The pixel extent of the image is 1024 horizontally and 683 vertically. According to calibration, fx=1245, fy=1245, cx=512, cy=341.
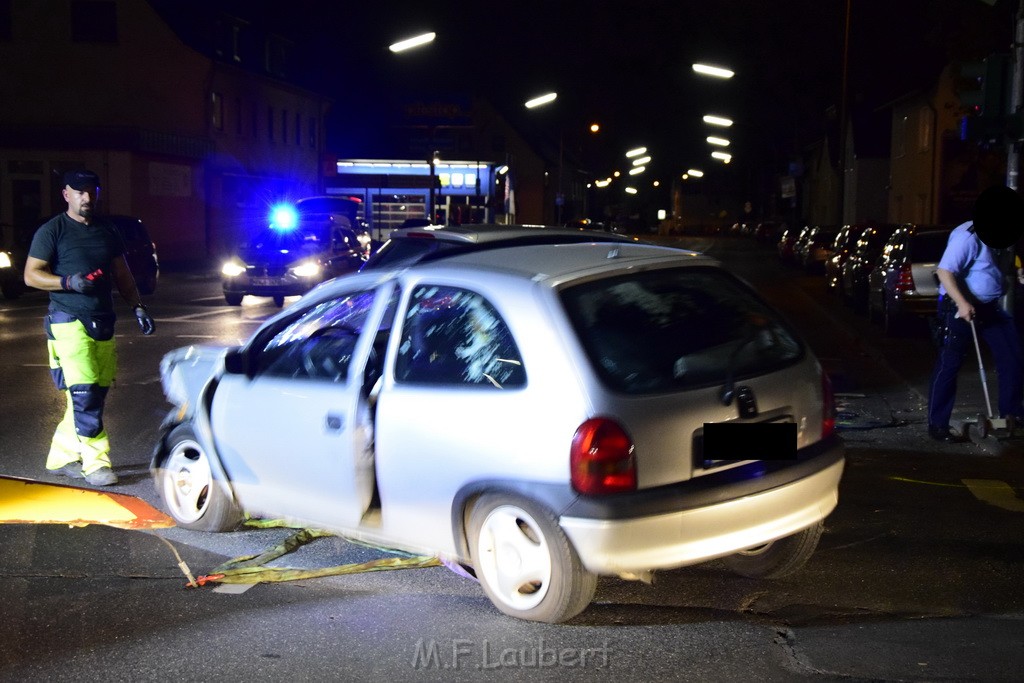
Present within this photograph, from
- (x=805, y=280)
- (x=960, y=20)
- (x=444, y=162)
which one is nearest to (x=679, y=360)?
(x=960, y=20)

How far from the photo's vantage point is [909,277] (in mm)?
17578

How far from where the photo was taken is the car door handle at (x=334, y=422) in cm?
566

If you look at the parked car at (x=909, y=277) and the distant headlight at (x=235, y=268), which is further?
the distant headlight at (x=235, y=268)

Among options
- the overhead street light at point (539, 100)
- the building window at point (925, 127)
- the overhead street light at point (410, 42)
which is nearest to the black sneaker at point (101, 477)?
the overhead street light at point (410, 42)

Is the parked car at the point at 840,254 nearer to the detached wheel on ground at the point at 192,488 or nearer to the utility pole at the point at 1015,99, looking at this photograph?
the utility pole at the point at 1015,99

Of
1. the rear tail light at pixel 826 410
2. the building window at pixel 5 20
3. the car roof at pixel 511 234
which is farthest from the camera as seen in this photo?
the building window at pixel 5 20

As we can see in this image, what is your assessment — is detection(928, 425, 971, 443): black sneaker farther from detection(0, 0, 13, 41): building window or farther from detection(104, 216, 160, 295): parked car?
detection(0, 0, 13, 41): building window

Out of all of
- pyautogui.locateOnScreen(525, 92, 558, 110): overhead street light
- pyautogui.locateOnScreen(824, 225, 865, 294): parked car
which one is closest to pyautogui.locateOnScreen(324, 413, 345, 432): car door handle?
pyautogui.locateOnScreen(824, 225, 865, 294): parked car

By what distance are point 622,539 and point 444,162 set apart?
5394cm

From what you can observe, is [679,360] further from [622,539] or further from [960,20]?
Answer: [960,20]

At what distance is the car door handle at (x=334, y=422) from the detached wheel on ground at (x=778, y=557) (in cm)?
193

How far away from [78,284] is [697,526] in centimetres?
459

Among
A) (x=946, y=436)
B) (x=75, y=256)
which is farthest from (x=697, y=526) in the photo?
(x=946, y=436)

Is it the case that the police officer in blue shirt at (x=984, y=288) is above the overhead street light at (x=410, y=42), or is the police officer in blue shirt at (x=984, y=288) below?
below
